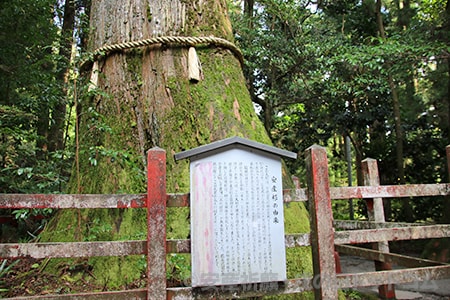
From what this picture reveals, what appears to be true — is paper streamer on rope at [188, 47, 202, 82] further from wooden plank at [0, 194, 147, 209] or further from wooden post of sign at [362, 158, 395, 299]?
wooden post of sign at [362, 158, 395, 299]

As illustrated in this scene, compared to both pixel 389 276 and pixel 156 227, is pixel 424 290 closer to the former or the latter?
pixel 389 276

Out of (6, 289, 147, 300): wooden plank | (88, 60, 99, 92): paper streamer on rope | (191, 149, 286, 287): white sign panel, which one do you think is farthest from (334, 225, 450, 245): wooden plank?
(88, 60, 99, 92): paper streamer on rope

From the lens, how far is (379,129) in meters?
11.8

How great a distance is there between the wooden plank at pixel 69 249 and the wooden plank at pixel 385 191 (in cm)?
149

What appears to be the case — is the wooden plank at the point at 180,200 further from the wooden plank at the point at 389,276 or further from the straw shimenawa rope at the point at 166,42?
the straw shimenawa rope at the point at 166,42

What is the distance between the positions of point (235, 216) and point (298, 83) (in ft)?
21.5

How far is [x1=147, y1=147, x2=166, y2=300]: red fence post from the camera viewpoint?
2279 millimetres

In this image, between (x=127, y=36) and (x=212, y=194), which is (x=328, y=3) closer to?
(x=127, y=36)

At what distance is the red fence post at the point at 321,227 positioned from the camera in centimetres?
246

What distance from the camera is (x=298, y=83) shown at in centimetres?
840

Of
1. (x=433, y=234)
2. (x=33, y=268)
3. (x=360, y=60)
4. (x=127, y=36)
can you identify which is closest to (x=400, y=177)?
(x=360, y=60)

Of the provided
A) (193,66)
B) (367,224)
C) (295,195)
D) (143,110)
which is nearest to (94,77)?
(143,110)

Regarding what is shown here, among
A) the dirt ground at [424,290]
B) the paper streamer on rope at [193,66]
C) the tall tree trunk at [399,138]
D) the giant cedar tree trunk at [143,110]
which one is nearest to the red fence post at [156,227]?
the giant cedar tree trunk at [143,110]

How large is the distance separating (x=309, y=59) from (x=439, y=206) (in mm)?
7021
